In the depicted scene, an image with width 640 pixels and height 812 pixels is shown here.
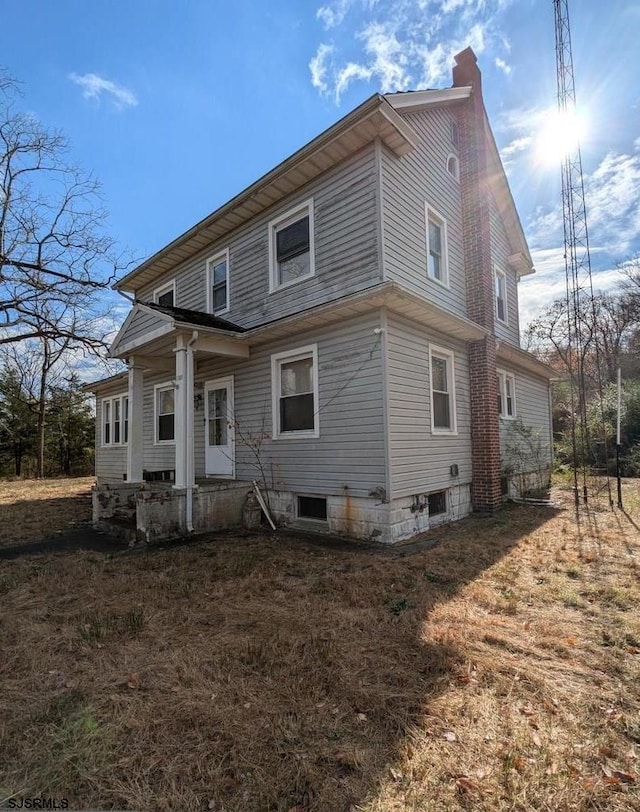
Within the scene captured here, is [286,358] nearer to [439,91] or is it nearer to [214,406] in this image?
[214,406]

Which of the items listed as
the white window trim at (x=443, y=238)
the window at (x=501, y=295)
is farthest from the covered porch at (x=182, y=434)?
the window at (x=501, y=295)

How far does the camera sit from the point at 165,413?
11672 millimetres

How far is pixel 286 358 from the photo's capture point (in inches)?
328

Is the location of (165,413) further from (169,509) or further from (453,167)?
(453,167)

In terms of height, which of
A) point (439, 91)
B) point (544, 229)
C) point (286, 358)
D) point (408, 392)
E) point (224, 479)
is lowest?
point (224, 479)

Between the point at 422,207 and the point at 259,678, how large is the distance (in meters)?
8.27

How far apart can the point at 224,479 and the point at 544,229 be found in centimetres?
1739

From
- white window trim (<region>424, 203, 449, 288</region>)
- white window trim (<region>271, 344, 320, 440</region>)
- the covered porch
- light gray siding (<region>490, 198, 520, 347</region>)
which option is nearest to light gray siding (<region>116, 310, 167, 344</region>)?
the covered porch

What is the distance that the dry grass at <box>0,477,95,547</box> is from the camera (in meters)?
7.98

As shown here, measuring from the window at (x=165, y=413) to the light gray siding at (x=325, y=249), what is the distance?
3.21 m

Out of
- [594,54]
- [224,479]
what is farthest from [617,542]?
[594,54]

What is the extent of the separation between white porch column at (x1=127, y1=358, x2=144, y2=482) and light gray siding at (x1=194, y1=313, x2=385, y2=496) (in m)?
2.30

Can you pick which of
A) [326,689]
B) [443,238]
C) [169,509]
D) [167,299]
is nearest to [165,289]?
[167,299]

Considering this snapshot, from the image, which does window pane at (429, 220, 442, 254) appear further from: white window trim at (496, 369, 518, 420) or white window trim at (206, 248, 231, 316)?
white window trim at (206, 248, 231, 316)
